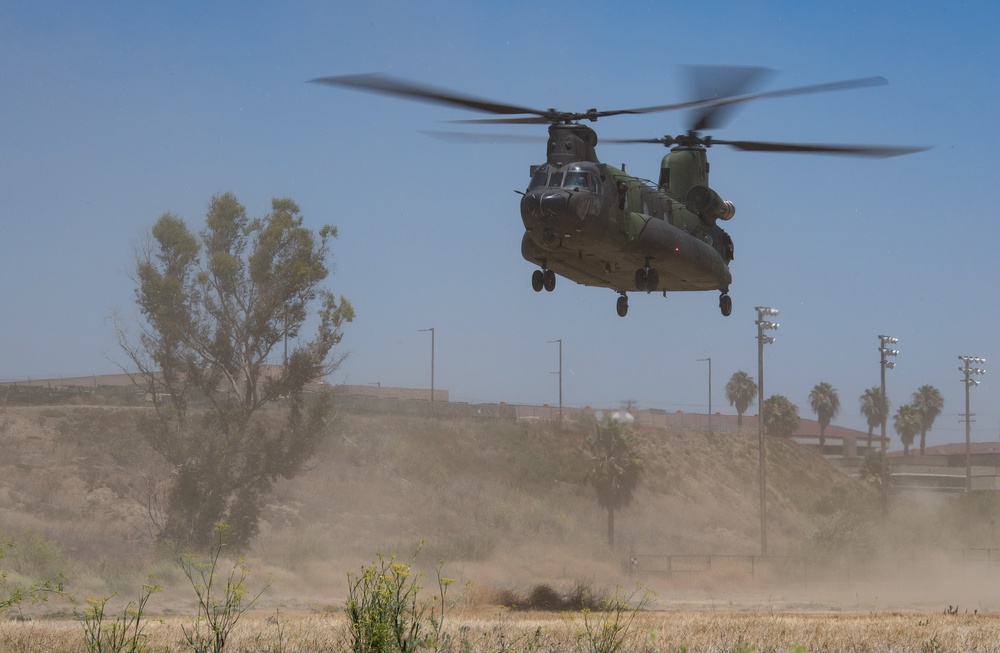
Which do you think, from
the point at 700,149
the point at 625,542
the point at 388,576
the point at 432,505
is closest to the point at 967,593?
the point at 625,542

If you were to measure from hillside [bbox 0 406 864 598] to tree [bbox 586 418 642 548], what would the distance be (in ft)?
11.1

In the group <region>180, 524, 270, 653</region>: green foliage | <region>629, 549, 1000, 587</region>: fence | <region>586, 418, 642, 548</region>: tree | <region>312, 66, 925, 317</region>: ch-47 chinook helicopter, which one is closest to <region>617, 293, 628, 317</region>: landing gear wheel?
<region>312, 66, 925, 317</region>: ch-47 chinook helicopter

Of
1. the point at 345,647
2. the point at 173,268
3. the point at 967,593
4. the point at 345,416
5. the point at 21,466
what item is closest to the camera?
the point at 345,647

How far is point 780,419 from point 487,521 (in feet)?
189

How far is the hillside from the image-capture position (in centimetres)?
5659

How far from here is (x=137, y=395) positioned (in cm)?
7825

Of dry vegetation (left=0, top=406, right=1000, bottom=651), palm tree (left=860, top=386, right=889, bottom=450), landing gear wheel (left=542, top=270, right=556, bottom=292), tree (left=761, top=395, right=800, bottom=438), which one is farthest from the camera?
palm tree (left=860, top=386, right=889, bottom=450)

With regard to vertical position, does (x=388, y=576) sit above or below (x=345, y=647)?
above

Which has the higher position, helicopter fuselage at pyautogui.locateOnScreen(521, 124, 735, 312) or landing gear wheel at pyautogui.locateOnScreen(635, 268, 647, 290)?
helicopter fuselage at pyautogui.locateOnScreen(521, 124, 735, 312)

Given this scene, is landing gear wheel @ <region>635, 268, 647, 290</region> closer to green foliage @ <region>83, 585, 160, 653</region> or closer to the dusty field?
the dusty field

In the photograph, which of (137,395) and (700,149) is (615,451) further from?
(700,149)

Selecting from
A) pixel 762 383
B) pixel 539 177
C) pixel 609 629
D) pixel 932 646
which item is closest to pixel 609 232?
pixel 539 177

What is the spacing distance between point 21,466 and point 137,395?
10.5 meters

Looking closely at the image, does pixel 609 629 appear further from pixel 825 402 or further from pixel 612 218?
pixel 825 402
